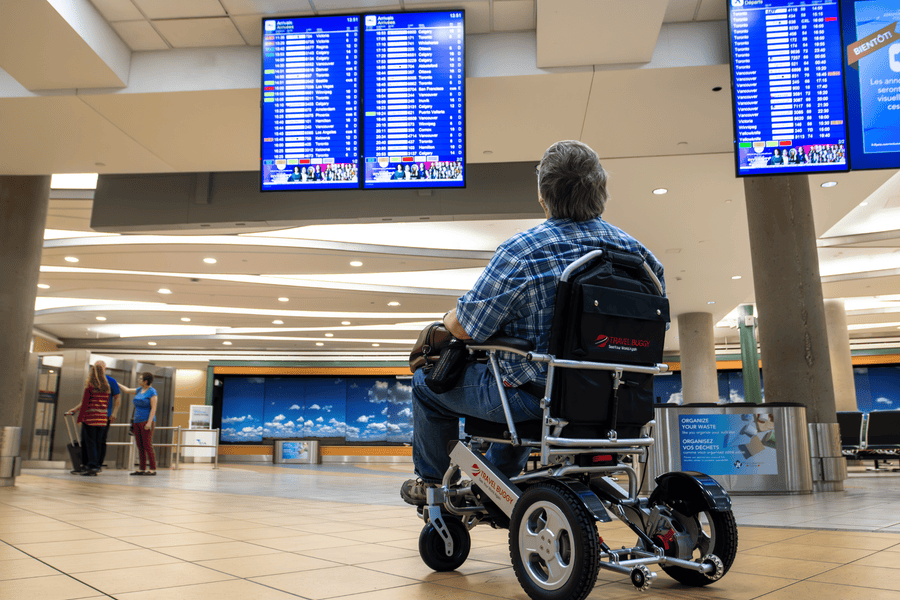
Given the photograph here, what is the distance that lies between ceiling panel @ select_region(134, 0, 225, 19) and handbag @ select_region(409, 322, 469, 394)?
11.7 ft

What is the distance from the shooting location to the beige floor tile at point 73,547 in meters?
2.68

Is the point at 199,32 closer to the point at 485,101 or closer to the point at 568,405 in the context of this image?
the point at 485,101

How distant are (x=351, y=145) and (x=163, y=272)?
8953 mm

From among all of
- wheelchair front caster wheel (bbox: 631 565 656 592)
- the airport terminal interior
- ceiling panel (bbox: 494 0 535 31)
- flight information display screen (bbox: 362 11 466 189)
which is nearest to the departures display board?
flight information display screen (bbox: 362 11 466 189)

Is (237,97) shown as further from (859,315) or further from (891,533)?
(859,315)

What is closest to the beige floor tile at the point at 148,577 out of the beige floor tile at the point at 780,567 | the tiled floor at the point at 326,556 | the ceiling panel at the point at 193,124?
the tiled floor at the point at 326,556

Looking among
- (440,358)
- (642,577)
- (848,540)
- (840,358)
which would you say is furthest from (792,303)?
(840,358)

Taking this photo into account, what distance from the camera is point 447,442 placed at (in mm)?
2293

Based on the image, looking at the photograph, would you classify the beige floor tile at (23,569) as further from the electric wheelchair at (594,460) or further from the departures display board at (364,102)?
the departures display board at (364,102)

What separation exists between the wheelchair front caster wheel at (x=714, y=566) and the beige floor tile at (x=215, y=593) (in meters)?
1.19

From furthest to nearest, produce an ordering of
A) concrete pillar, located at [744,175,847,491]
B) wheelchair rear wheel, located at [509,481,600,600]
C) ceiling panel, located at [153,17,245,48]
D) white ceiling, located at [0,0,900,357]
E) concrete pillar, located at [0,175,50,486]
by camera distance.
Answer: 1. concrete pillar, located at [0,175,50,486]
2. concrete pillar, located at [744,175,847,491]
3. ceiling panel, located at [153,17,245,48]
4. white ceiling, located at [0,0,900,357]
5. wheelchair rear wheel, located at [509,481,600,600]

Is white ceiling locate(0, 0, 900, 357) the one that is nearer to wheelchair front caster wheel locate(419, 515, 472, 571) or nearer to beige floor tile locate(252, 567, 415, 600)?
wheelchair front caster wheel locate(419, 515, 472, 571)

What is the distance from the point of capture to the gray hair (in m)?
2.16

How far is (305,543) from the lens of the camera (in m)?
3.05
